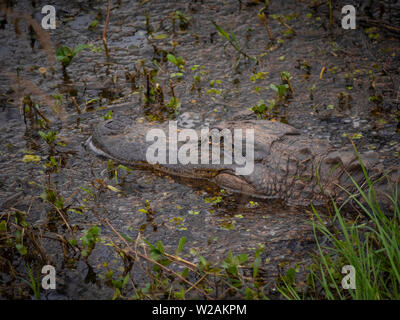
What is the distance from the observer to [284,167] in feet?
13.9

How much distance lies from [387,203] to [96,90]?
3.63 metres

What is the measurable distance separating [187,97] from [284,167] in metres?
1.91

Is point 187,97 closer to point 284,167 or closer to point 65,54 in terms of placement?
point 65,54

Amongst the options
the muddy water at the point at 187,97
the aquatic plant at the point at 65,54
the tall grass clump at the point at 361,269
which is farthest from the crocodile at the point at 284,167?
the aquatic plant at the point at 65,54

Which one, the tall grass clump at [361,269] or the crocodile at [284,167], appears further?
the crocodile at [284,167]

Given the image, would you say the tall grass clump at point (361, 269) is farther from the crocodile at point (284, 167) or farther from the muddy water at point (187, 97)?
the crocodile at point (284, 167)

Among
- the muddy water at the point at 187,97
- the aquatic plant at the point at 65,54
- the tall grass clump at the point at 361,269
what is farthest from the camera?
the aquatic plant at the point at 65,54

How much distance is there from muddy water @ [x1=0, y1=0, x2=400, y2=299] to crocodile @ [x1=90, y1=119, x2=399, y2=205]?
0.13m

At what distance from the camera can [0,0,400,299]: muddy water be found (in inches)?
156

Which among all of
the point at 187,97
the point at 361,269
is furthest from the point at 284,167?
the point at 187,97

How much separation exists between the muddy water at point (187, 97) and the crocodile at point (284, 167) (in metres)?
0.13

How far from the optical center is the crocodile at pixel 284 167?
4.06 metres

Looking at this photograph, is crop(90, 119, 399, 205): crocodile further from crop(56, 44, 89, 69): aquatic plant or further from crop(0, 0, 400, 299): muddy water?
crop(56, 44, 89, 69): aquatic plant

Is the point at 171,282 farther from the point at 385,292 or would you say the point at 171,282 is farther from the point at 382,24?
the point at 382,24
